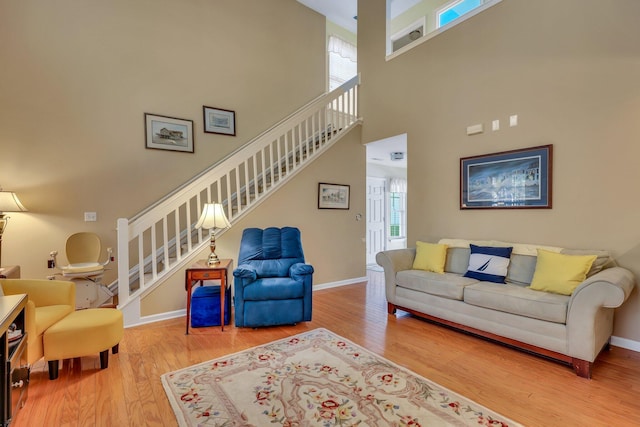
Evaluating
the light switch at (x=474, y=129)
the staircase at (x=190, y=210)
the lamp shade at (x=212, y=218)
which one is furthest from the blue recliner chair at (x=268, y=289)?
the light switch at (x=474, y=129)

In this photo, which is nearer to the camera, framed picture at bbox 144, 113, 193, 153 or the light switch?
the light switch

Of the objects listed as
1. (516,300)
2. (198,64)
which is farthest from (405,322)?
(198,64)

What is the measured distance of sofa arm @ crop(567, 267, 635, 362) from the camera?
2.18 m

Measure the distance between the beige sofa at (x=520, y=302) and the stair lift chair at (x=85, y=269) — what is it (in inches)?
134

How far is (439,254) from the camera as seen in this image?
3674 millimetres

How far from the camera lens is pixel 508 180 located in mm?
3596

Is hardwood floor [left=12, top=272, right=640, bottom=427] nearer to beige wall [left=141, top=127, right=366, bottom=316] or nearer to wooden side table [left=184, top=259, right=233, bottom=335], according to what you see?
wooden side table [left=184, top=259, right=233, bottom=335]

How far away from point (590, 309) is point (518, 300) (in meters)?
0.48

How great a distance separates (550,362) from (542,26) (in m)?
3.45

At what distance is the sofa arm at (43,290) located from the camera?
2410mm

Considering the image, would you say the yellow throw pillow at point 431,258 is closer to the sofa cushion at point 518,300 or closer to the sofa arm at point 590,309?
the sofa cushion at point 518,300

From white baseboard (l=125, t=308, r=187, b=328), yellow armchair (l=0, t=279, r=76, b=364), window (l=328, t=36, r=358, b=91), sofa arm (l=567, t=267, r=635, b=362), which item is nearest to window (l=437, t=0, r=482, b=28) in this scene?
window (l=328, t=36, r=358, b=91)

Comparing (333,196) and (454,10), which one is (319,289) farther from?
(454,10)

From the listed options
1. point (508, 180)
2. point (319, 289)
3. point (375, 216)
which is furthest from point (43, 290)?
point (375, 216)
